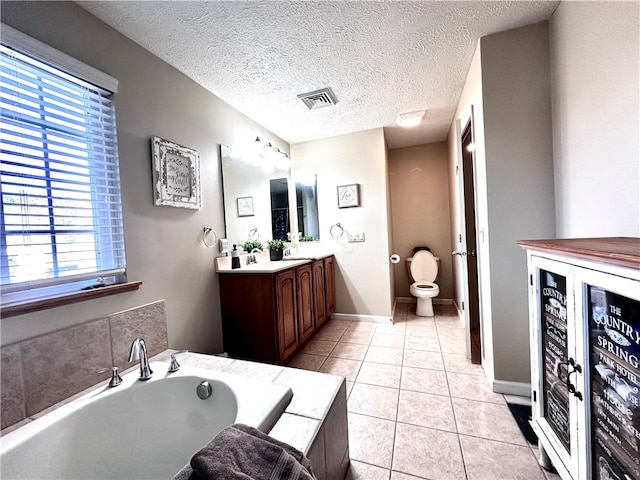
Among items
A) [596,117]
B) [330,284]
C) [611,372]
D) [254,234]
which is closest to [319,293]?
[330,284]

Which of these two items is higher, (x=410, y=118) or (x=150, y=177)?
(x=410, y=118)

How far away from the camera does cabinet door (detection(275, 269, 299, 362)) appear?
2008 millimetres

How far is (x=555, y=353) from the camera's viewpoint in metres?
1.01

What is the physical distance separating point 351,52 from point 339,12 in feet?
1.08

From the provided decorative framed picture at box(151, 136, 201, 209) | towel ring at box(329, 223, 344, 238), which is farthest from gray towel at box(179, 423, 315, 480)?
towel ring at box(329, 223, 344, 238)

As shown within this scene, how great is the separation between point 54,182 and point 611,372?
2.23 m

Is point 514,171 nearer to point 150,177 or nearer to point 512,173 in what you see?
point 512,173

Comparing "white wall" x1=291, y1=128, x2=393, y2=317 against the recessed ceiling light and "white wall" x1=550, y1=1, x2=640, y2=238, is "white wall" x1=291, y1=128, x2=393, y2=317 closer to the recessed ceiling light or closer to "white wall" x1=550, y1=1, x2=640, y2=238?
the recessed ceiling light

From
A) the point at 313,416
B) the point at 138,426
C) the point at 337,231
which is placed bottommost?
the point at 138,426

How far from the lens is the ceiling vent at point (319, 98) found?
7.09ft

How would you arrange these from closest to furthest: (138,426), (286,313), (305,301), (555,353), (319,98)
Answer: (555,353)
(138,426)
(286,313)
(319,98)
(305,301)

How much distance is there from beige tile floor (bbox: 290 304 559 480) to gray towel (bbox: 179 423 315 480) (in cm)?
78

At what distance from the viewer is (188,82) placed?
74.5 inches

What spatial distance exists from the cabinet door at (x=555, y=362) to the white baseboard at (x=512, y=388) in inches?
22.0
